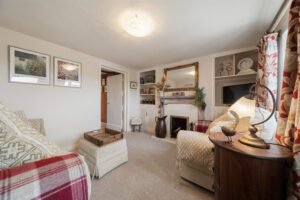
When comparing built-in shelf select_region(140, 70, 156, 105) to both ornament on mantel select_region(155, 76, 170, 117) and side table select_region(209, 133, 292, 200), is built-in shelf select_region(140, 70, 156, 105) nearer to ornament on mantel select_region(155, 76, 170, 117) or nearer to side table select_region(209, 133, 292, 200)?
ornament on mantel select_region(155, 76, 170, 117)

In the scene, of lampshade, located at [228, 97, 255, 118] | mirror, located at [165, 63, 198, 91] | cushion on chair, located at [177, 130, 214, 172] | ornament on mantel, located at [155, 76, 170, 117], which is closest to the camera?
lampshade, located at [228, 97, 255, 118]

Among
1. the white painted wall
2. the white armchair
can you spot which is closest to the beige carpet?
the white armchair

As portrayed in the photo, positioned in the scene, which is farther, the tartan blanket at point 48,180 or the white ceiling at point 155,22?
the white ceiling at point 155,22

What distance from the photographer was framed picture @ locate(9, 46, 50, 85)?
1995 mm

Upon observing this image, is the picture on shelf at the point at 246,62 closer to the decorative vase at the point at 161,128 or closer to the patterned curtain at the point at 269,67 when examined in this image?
the patterned curtain at the point at 269,67

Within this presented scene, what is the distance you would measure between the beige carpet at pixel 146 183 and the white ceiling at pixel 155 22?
7.17ft

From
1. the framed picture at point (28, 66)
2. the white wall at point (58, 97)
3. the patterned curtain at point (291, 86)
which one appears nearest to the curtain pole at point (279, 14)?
the patterned curtain at point (291, 86)

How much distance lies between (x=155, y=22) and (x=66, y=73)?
2.09 m

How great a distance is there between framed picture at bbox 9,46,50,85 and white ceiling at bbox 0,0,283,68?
341 millimetres

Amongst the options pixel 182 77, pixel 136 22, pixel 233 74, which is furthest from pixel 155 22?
pixel 233 74

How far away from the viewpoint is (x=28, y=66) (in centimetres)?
214

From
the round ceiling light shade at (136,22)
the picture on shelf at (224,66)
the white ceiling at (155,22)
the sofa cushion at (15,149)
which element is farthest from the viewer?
the picture on shelf at (224,66)

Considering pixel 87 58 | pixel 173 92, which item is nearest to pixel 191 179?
pixel 173 92

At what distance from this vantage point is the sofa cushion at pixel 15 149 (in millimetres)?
455
